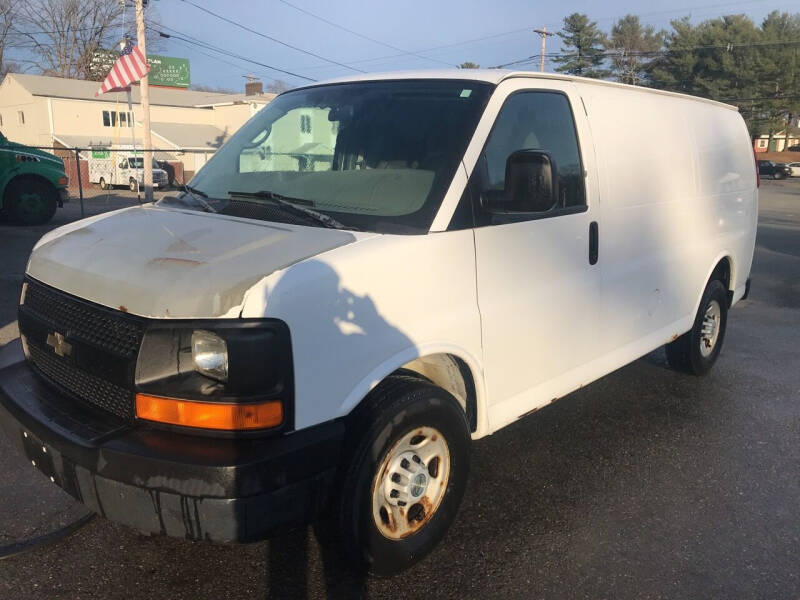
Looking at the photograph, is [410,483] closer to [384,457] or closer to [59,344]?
[384,457]

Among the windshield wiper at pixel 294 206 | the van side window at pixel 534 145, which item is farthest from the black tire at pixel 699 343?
the windshield wiper at pixel 294 206

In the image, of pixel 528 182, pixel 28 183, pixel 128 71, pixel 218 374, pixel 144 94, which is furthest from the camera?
pixel 144 94

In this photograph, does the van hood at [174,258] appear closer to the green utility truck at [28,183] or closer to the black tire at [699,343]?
the black tire at [699,343]

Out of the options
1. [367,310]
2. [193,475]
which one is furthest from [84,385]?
[367,310]

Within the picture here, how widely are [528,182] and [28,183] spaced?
13.8m

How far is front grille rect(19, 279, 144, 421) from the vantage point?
2510 mm

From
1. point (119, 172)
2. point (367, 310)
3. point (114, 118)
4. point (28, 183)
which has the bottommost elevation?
point (367, 310)

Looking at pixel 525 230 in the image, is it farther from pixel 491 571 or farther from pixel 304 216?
pixel 491 571

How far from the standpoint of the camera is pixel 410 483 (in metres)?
2.91

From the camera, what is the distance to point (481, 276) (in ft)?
10.2

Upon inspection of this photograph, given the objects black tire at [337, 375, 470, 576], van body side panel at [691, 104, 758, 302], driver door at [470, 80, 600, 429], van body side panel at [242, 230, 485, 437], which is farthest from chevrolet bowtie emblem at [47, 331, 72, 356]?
van body side panel at [691, 104, 758, 302]

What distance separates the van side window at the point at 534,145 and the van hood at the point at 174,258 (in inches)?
28.3

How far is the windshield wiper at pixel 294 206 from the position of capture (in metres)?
2.98

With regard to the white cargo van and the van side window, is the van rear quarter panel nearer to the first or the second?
the van side window
